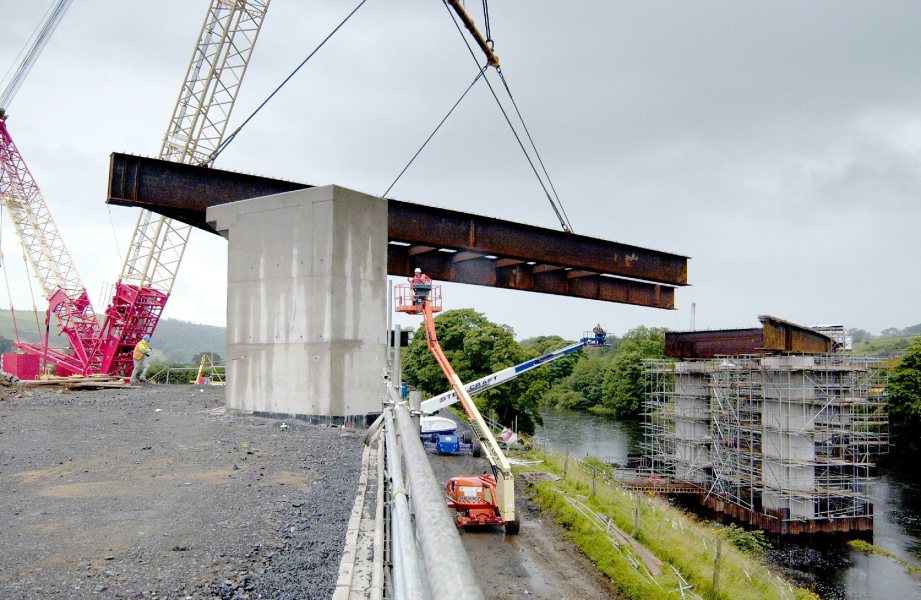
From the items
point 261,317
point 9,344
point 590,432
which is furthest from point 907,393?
point 9,344

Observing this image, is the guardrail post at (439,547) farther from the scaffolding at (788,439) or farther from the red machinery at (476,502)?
the scaffolding at (788,439)

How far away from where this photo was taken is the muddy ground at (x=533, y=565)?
12.1m

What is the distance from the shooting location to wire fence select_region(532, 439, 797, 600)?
46.4 feet

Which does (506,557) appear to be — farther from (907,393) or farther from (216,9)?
(907,393)

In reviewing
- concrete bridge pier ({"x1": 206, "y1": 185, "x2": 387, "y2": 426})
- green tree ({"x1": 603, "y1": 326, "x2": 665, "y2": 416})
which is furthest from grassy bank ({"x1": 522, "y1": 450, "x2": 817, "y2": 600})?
green tree ({"x1": 603, "y1": 326, "x2": 665, "y2": 416})

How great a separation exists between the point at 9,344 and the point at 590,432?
159 meters

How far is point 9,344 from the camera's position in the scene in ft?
492

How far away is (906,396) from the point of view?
163 feet

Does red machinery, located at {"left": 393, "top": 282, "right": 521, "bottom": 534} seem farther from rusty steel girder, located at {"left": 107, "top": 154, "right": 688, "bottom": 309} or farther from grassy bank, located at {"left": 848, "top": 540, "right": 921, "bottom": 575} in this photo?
grassy bank, located at {"left": 848, "top": 540, "right": 921, "bottom": 575}

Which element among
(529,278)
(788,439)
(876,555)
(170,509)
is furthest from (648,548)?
(876,555)

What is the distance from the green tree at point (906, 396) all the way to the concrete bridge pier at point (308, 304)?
49.5 m

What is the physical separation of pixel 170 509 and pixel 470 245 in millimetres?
→ 13825

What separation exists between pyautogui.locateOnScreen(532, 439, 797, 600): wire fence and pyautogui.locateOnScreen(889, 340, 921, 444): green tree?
34.5 metres

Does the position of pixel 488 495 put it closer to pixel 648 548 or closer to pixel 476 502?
pixel 476 502
